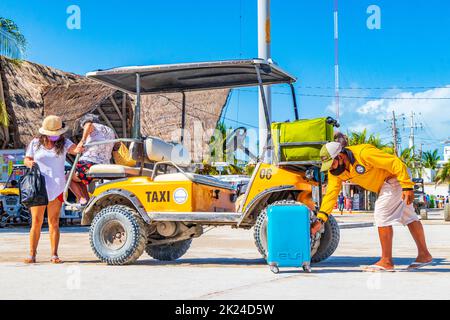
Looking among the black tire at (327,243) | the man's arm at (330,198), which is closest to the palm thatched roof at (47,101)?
the black tire at (327,243)

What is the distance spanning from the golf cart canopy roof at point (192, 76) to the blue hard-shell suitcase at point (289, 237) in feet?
6.90

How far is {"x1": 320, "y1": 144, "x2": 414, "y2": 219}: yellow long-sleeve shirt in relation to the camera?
7422 millimetres

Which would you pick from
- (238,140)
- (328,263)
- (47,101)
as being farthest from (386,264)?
(47,101)

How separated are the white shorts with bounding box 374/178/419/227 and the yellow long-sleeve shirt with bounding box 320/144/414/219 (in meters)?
0.08

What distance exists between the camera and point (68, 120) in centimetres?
2859

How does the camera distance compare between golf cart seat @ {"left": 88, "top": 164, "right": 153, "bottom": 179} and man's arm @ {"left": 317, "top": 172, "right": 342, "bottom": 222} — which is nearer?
man's arm @ {"left": 317, "top": 172, "right": 342, "bottom": 222}

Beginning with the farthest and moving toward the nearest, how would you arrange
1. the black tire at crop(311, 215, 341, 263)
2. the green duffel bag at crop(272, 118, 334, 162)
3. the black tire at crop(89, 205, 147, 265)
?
the black tire at crop(311, 215, 341, 263)
the black tire at crop(89, 205, 147, 265)
the green duffel bag at crop(272, 118, 334, 162)

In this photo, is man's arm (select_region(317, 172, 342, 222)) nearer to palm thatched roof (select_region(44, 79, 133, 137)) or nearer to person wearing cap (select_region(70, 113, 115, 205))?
person wearing cap (select_region(70, 113, 115, 205))

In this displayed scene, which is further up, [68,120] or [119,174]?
[68,120]

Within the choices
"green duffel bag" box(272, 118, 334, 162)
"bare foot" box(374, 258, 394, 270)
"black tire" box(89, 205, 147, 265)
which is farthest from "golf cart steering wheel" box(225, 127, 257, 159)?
"bare foot" box(374, 258, 394, 270)

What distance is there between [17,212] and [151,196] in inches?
560

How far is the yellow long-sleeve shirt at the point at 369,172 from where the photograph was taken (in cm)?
742

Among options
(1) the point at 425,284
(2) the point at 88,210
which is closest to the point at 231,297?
(1) the point at 425,284

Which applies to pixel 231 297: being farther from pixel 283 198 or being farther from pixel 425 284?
pixel 283 198
